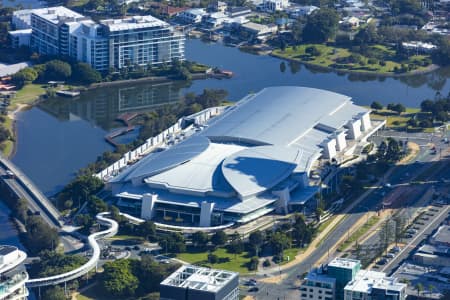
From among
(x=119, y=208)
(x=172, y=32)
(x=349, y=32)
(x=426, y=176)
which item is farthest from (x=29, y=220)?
(x=349, y=32)

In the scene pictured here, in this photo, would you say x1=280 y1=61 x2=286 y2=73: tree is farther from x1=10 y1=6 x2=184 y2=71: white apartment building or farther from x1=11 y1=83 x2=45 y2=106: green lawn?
x1=11 y1=83 x2=45 y2=106: green lawn

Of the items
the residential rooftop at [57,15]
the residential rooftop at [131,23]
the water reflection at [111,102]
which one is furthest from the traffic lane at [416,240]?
the residential rooftop at [57,15]

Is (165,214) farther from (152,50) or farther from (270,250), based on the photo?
(152,50)

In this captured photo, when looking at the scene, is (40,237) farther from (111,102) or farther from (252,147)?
(111,102)

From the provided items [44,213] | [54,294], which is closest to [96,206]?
[44,213]

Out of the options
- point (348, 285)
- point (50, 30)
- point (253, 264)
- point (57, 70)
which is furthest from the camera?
point (50, 30)

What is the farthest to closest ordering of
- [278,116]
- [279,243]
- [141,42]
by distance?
[141,42]
[278,116]
[279,243]

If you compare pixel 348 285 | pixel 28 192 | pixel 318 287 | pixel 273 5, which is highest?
pixel 348 285
